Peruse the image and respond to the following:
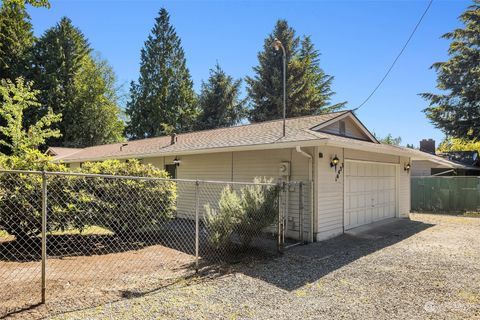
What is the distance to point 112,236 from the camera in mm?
7969

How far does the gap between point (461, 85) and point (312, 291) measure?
22673 millimetres

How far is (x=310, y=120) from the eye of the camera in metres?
10.4

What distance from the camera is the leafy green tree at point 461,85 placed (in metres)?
20.7

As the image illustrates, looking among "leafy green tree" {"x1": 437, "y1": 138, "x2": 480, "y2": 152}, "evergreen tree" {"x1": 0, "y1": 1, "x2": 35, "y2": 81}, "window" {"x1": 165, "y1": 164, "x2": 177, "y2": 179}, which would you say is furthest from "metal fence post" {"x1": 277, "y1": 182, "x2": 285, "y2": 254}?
"evergreen tree" {"x1": 0, "y1": 1, "x2": 35, "y2": 81}

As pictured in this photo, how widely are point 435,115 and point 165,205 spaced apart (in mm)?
21675

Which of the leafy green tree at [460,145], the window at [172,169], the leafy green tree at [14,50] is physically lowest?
the window at [172,169]

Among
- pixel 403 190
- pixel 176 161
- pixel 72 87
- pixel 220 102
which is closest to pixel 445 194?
pixel 403 190

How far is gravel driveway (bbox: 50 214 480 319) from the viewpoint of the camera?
384cm

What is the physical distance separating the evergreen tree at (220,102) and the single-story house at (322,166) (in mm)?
16410

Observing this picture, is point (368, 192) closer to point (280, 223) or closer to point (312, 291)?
point (280, 223)

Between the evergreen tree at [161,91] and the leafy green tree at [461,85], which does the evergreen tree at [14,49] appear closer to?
the evergreen tree at [161,91]

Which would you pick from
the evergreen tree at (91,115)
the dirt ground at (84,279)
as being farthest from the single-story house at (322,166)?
the evergreen tree at (91,115)

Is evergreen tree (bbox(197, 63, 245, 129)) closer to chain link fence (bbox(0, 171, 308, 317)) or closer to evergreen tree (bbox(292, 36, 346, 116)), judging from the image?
evergreen tree (bbox(292, 36, 346, 116))

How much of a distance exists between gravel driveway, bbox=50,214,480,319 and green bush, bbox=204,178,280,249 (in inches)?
26.8
